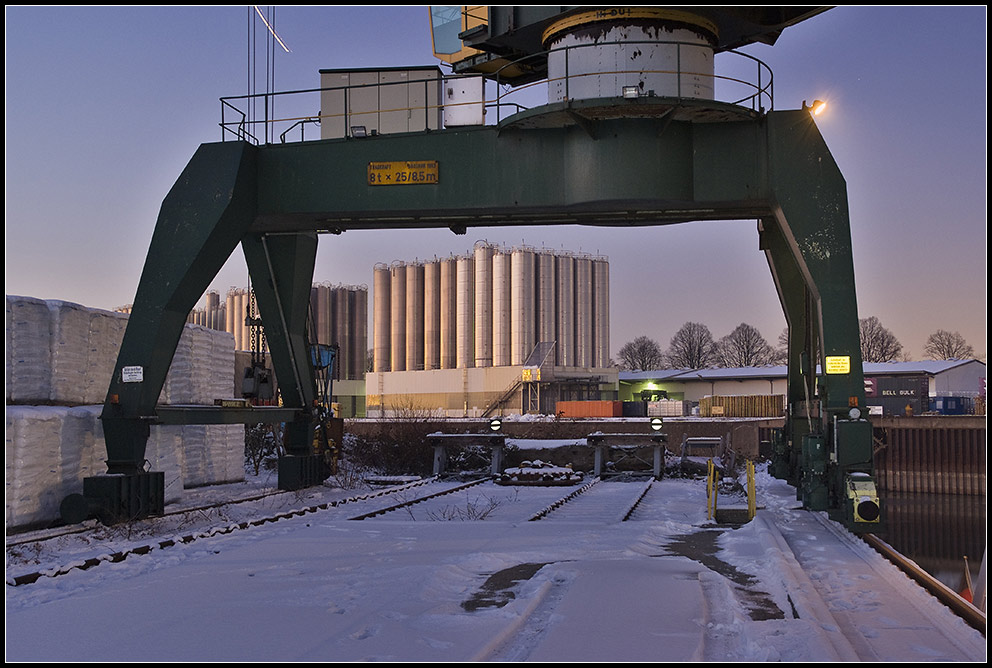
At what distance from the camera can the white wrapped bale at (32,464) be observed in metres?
12.3

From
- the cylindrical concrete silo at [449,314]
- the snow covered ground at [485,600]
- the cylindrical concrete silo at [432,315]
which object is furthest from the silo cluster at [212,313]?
the snow covered ground at [485,600]

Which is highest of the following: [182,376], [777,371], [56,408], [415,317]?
[415,317]

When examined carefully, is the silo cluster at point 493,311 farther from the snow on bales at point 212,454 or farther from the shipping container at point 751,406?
the snow on bales at point 212,454

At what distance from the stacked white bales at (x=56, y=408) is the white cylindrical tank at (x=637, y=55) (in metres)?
8.61

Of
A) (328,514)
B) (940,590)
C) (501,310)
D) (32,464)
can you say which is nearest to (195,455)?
(328,514)

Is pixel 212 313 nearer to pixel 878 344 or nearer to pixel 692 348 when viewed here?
pixel 692 348

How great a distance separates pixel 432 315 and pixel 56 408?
176 ft

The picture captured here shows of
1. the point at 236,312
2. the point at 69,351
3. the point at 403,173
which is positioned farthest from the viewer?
the point at 236,312

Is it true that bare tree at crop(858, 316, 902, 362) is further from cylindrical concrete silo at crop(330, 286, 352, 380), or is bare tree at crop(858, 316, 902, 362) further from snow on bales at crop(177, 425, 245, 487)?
snow on bales at crop(177, 425, 245, 487)

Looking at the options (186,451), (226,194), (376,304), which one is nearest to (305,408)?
(186,451)

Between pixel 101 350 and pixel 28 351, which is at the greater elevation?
pixel 101 350

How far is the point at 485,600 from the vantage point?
7820mm

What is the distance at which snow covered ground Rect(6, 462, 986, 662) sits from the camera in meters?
6.16

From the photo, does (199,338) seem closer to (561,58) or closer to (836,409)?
(561,58)
